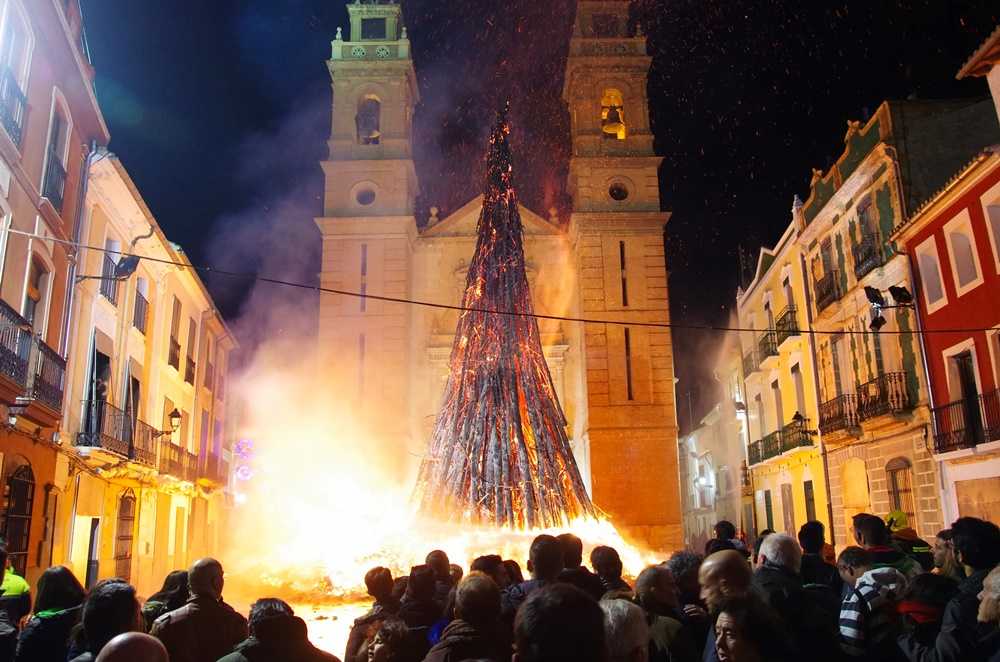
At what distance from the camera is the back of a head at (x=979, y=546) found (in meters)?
3.66

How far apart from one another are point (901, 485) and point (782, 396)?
6.64 m

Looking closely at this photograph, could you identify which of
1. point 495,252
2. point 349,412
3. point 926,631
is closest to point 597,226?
point 349,412

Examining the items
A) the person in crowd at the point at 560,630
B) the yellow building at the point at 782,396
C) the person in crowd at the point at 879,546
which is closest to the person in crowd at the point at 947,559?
the person in crowd at the point at 879,546

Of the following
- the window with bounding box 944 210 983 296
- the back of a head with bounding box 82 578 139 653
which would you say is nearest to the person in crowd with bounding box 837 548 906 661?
Result: the back of a head with bounding box 82 578 139 653

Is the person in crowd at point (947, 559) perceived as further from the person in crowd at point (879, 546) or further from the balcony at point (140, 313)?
the balcony at point (140, 313)

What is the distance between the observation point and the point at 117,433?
14.1 meters

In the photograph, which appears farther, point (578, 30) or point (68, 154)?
point (578, 30)

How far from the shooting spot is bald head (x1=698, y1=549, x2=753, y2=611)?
2904 mm

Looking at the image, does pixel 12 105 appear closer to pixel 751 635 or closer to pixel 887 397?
pixel 751 635

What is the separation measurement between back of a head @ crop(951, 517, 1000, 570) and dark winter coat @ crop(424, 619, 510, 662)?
2.26 m

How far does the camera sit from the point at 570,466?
11367 millimetres

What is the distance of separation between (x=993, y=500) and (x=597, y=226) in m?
13.3

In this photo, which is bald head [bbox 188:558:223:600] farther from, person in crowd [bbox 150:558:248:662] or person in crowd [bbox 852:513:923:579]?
person in crowd [bbox 852:513:923:579]

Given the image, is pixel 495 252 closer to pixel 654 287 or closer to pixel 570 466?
pixel 570 466
